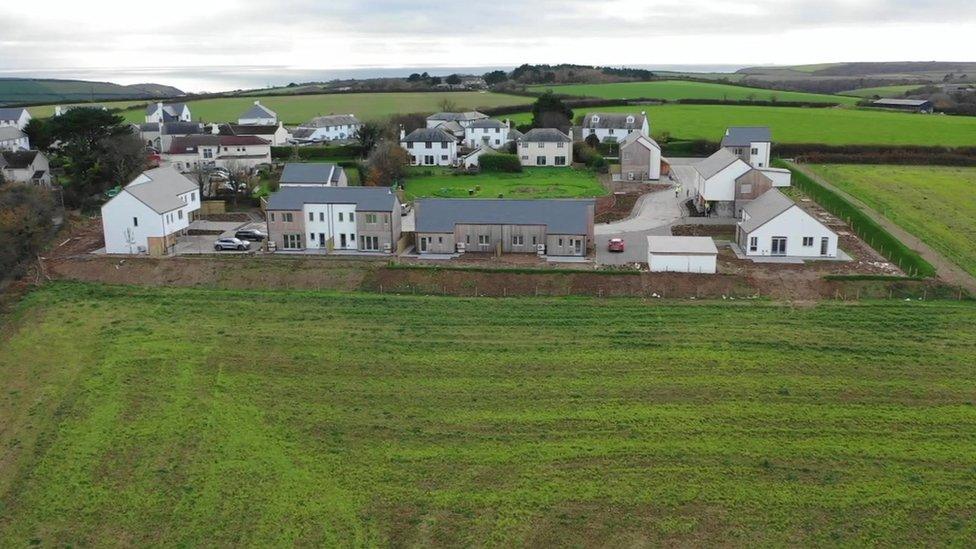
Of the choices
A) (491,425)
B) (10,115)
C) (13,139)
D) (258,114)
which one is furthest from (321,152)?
(491,425)

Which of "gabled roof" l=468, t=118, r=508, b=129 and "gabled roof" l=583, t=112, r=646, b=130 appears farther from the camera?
"gabled roof" l=583, t=112, r=646, b=130

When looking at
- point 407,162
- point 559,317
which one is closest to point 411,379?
point 559,317

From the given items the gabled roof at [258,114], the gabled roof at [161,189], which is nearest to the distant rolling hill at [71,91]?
the gabled roof at [258,114]

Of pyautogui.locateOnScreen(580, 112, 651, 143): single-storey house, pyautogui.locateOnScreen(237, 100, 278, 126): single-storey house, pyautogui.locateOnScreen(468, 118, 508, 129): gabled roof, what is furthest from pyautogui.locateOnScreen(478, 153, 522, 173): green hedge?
pyautogui.locateOnScreen(237, 100, 278, 126): single-storey house

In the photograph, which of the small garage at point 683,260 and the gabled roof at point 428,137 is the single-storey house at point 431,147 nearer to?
the gabled roof at point 428,137

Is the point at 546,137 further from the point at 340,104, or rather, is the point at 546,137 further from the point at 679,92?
the point at 679,92

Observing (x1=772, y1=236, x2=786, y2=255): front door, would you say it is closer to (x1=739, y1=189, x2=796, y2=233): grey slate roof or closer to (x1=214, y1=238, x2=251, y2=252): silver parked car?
(x1=739, y1=189, x2=796, y2=233): grey slate roof
